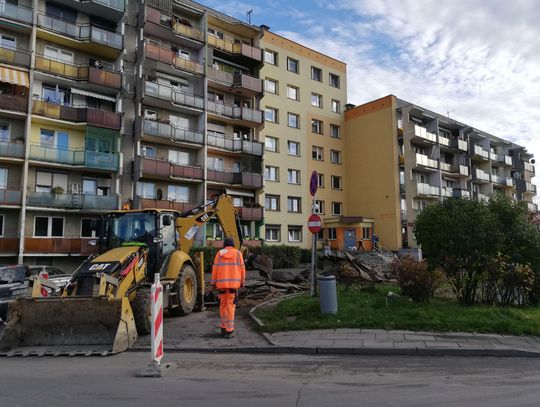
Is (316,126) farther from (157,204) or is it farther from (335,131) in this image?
(157,204)

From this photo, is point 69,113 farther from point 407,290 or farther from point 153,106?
point 407,290

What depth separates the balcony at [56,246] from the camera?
26.8 m

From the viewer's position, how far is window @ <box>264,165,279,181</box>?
4209 cm

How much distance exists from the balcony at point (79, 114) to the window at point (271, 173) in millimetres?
15034

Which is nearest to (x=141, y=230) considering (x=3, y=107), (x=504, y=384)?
(x=504, y=384)

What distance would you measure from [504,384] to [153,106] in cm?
3087

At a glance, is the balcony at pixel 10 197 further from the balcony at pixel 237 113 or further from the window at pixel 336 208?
the window at pixel 336 208

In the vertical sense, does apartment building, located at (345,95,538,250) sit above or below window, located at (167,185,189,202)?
above

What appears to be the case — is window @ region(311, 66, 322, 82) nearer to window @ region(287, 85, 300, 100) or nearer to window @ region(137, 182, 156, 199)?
window @ region(287, 85, 300, 100)

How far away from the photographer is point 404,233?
46594 mm

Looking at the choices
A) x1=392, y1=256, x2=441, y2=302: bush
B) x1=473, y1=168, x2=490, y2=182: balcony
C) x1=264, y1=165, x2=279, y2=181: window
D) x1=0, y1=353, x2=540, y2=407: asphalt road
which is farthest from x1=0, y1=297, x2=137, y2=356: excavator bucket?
x1=473, y1=168, x2=490, y2=182: balcony

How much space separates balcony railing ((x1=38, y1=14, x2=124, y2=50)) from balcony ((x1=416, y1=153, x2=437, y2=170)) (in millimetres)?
30273

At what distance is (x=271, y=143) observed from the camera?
4300cm

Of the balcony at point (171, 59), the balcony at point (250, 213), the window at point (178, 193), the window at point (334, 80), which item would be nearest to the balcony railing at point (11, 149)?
the window at point (178, 193)
